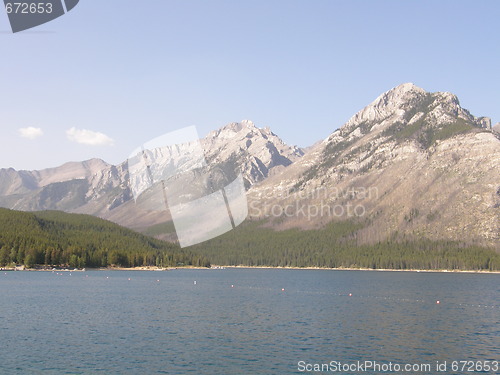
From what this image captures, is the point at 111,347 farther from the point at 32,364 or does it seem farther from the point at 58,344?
the point at 32,364

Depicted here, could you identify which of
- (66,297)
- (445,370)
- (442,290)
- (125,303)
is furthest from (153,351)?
(442,290)

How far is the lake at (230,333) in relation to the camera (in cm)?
6594

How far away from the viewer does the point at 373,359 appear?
7019 cm

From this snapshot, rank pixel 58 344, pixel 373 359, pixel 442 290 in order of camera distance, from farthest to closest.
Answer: pixel 442 290 → pixel 58 344 → pixel 373 359

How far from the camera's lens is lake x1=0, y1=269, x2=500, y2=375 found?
6594 centimetres

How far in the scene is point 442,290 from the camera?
189875mm

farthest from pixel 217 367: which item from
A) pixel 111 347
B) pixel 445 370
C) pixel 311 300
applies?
pixel 311 300

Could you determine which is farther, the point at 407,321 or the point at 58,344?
the point at 407,321

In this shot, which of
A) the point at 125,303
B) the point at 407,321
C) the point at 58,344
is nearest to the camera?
the point at 58,344

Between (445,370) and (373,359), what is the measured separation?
1014cm

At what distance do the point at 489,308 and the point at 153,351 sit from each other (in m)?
105

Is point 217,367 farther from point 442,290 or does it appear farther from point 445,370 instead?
A: point 442,290

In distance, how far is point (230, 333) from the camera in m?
87.6

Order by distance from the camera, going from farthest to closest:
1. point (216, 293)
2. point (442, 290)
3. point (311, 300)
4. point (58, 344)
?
point (442, 290) < point (216, 293) < point (311, 300) < point (58, 344)
